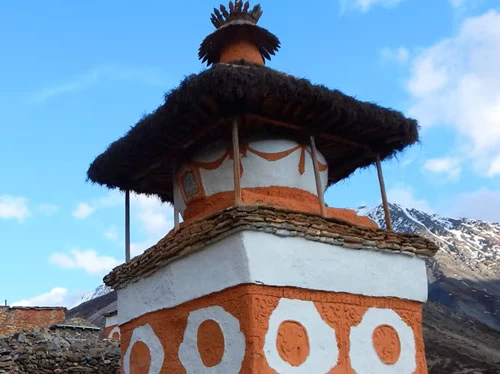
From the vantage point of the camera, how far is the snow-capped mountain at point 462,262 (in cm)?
6750

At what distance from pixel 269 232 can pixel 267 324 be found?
107cm

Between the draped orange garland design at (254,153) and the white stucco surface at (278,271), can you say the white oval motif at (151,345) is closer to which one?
the white stucco surface at (278,271)

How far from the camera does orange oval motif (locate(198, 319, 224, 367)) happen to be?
23.5 ft

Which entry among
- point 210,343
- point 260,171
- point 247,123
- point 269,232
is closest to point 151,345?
point 210,343

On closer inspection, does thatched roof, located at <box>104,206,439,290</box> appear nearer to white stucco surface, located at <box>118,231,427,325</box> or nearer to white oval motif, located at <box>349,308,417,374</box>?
white stucco surface, located at <box>118,231,427,325</box>

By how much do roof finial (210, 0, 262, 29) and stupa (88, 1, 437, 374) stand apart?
2.26m

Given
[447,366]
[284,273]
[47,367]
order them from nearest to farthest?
1. [284,273]
2. [47,367]
3. [447,366]

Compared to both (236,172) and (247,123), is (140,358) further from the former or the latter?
(247,123)

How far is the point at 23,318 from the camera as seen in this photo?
23875 mm

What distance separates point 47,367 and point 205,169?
8202 mm

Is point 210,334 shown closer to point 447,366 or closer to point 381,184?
point 381,184

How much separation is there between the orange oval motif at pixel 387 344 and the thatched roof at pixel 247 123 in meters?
2.89

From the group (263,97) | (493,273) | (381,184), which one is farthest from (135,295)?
(493,273)

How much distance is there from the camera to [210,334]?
7.35 meters
